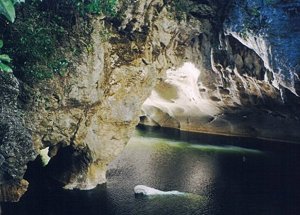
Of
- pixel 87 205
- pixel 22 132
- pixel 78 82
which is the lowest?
pixel 87 205

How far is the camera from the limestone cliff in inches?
846

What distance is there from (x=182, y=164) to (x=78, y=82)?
13526mm

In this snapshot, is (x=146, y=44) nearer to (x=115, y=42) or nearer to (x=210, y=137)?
(x=115, y=42)

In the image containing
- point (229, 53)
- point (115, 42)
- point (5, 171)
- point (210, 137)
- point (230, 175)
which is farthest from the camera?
point (210, 137)

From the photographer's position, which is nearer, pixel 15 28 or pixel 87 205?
pixel 15 28

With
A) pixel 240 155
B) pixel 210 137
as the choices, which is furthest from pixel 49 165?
pixel 210 137

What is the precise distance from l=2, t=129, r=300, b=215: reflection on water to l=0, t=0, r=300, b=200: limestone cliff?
6.72ft

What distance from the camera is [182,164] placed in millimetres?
32844

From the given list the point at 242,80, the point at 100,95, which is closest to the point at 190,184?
the point at 100,95

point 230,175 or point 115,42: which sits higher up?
point 115,42

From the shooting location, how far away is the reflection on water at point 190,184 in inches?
872

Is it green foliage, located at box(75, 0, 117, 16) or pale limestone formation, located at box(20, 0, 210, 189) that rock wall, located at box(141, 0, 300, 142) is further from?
green foliage, located at box(75, 0, 117, 16)

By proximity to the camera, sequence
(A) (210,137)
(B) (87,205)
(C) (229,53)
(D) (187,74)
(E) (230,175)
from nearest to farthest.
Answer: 1. (B) (87,205)
2. (E) (230,175)
3. (C) (229,53)
4. (D) (187,74)
5. (A) (210,137)

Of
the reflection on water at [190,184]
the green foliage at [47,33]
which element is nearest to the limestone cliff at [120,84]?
the green foliage at [47,33]
